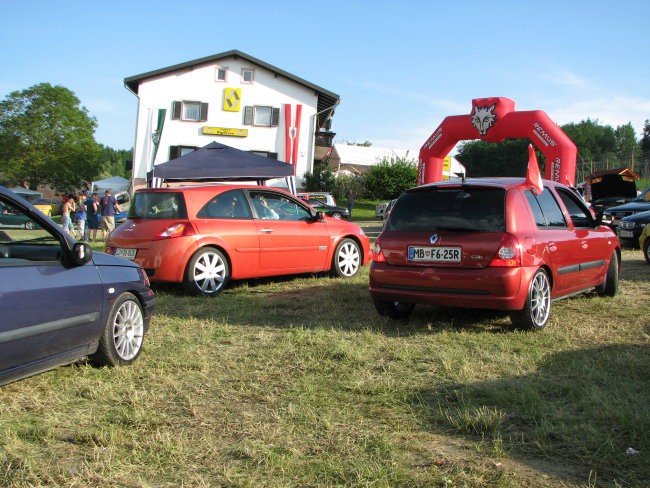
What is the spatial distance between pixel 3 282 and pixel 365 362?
103 inches

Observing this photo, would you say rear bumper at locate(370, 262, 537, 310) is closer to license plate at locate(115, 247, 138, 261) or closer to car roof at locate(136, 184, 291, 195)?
car roof at locate(136, 184, 291, 195)

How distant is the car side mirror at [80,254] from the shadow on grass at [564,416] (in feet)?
8.01

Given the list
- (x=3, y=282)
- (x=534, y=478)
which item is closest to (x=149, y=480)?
(x=3, y=282)

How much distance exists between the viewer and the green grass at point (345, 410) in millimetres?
3021

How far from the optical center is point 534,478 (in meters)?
2.96

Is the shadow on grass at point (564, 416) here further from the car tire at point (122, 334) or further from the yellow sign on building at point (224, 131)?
the yellow sign on building at point (224, 131)

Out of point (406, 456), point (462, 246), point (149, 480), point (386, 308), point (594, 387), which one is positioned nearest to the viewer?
point (149, 480)

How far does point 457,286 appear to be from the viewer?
5.83 meters

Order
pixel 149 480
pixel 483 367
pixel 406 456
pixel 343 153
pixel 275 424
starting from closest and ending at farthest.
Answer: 1. pixel 149 480
2. pixel 406 456
3. pixel 275 424
4. pixel 483 367
5. pixel 343 153

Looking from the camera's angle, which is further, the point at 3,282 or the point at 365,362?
the point at 365,362

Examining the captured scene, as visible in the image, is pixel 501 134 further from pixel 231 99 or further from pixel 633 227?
pixel 231 99

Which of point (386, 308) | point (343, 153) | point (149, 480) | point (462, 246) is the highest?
point (343, 153)

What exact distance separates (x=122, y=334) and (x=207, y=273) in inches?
130

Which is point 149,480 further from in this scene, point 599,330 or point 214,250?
point 214,250
